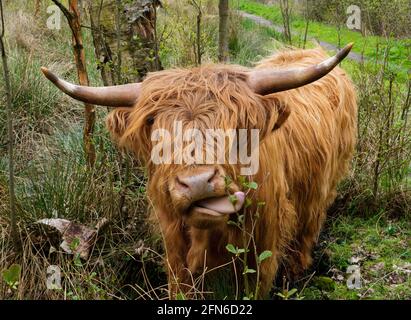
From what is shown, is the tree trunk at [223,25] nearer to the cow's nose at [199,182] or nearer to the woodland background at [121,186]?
the woodland background at [121,186]

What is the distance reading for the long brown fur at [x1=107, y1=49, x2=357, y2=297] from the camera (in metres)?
2.93

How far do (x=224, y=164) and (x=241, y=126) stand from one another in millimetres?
286

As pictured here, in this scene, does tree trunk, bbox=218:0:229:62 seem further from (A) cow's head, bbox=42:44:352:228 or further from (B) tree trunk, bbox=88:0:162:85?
(A) cow's head, bbox=42:44:352:228

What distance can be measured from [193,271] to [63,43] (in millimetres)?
5747

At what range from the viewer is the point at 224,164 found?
2760 mm

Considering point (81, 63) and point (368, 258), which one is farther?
point (368, 258)

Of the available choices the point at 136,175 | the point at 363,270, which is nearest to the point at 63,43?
the point at 136,175

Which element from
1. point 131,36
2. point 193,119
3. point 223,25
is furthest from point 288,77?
point 223,25

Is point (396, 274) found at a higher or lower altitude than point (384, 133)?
lower

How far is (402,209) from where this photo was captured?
5.08 m

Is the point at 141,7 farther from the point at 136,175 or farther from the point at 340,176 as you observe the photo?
the point at 340,176

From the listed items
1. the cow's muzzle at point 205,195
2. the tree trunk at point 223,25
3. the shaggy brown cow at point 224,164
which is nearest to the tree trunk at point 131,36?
the tree trunk at point 223,25

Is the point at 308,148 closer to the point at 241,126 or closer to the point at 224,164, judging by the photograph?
the point at 241,126

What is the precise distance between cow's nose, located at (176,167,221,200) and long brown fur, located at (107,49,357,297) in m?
0.11
